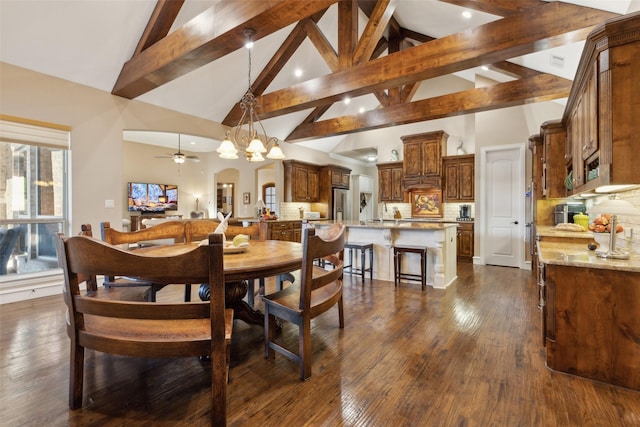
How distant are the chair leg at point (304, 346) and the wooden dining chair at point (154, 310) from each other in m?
0.55

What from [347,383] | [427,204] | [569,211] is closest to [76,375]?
[347,383]

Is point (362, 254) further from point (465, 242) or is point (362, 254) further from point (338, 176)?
point (338, 176)

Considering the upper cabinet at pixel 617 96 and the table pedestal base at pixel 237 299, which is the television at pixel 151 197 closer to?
the table pedestal base at pixel 237 299

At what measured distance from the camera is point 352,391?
5.85 ft

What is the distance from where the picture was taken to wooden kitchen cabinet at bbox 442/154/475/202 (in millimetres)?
6703

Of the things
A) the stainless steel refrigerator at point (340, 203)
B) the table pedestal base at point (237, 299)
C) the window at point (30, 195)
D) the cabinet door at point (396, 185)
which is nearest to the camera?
the table pedestal base at point (237, 299)

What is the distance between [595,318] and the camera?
190cm

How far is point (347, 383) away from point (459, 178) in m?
6.14

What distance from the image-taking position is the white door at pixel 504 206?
18.8 ft

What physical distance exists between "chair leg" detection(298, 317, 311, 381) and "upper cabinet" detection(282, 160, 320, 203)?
5.98m

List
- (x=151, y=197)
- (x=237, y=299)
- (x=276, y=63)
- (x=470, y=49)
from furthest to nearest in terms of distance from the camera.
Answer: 1. (x=151, y=197)
2. (x=276, y=63)
3. (x=470, y=49)
4. (x=237, y=299)

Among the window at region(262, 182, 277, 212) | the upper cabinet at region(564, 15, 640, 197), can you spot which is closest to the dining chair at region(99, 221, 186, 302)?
the upper cabinet at region(564, 15, 640, 197)

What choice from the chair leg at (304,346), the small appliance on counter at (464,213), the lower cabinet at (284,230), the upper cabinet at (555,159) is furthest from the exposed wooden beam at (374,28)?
the small appliance on counter at (464,213)

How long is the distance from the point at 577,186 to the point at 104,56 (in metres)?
5.82
